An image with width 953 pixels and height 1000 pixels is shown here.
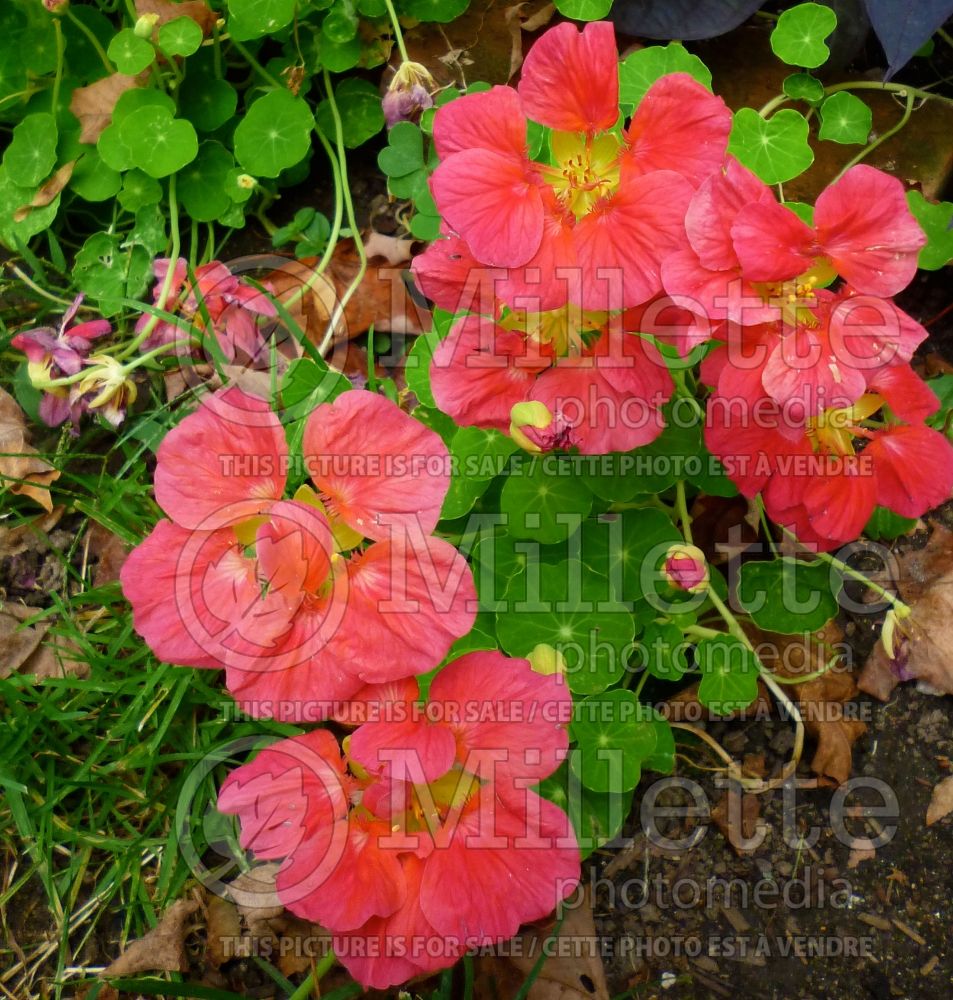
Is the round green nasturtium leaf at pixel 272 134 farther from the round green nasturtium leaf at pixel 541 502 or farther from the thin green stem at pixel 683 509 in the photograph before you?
the thin green stem at pixel 683 509

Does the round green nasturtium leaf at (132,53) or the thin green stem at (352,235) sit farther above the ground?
the round green nasturtium leaf at (132,53)

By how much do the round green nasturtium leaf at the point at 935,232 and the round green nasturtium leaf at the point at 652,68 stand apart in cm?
56

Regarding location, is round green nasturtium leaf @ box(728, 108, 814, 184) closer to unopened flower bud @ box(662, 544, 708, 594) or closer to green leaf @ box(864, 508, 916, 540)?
green leaf @ box(864, 508, 916, 540)

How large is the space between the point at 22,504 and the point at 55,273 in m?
0.66

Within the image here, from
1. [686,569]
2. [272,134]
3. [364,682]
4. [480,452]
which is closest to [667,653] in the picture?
[686,569]

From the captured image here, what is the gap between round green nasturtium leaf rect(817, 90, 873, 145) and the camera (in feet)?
6.75

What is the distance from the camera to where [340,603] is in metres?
1.33

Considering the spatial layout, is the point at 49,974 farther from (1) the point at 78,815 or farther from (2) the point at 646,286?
(2) the point at 646,286

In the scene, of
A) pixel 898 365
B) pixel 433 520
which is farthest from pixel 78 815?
pixel 898 365

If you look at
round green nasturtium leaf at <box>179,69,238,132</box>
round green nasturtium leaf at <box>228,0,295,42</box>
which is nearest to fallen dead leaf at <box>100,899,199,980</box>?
round green nasturtium leaf at <box>179,69,238,132</box>

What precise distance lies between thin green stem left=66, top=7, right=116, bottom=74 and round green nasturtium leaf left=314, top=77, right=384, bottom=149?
591 millimetres

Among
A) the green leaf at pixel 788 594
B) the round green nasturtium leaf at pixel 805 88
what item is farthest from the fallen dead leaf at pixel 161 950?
the round green nasturtium leaf at pixel 805 88

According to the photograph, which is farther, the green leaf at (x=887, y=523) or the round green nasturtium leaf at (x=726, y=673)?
the green leaf at (x=887, y=523)

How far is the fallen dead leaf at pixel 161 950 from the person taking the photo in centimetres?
196
